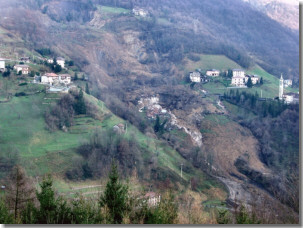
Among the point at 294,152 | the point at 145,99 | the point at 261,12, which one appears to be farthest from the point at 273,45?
the point at 294,152

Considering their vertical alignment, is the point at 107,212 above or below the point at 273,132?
above

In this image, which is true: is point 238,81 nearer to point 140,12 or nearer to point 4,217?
point 140,12

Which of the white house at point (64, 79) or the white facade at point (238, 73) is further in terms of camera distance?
the white facade at point (238, 73)

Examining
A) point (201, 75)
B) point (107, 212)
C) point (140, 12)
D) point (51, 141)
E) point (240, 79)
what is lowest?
point (51, 141)

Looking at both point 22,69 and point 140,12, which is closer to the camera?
point 22,69

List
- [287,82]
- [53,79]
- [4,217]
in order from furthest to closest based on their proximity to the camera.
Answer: [287,82] → [53,79] → [4,217]

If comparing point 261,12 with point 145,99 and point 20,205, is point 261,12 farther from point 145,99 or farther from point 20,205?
point 20,205

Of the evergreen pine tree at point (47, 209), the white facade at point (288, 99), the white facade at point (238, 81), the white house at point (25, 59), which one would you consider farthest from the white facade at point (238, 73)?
the evergreen pine tree at point (47, 209)

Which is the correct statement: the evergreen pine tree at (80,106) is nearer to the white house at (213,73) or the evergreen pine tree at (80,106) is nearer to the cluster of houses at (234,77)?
the cluster of houses at (234,77)

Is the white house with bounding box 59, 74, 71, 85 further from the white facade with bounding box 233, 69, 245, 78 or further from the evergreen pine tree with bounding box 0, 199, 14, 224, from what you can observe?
the evergreen pine tree with bounding box 0, 199, 14, 224

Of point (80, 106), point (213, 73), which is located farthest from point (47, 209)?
point (213, 73)

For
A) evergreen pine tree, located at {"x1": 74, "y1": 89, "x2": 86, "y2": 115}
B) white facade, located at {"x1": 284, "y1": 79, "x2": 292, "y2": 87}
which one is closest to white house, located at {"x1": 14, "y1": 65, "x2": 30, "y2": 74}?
evergreen pine tree, located at {"x1": 74, "y1": 89, "x2": 86, "y2": 115}
